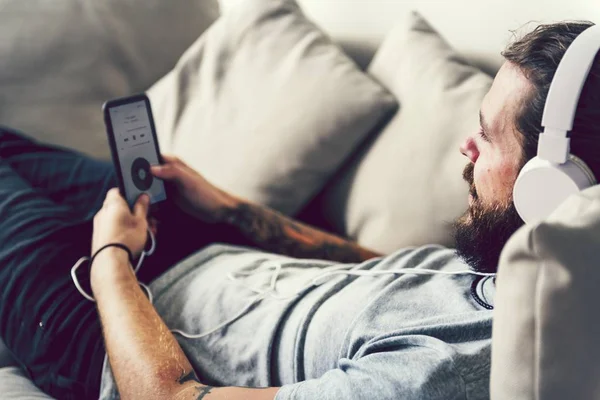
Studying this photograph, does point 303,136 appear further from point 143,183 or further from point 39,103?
point 39,103

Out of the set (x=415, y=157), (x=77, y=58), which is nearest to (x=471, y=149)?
(x=415, y=157)

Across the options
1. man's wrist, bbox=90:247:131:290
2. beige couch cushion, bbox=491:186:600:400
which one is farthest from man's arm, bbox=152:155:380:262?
beige couch cushion, bbox=491:186:600:400

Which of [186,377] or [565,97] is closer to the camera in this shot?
[565,97]

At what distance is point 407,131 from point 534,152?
476mm

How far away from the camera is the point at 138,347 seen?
0.85 m

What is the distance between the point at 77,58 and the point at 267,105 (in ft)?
1.59

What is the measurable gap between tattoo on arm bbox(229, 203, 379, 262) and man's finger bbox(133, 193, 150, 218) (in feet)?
0.55

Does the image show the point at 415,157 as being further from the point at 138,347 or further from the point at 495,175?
the point at 138,347

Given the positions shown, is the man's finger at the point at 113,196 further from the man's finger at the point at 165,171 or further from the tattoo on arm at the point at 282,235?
the tattoo on arm at the point at 282,235

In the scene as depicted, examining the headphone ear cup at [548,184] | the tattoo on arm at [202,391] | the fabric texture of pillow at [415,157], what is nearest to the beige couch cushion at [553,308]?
the headphone ear cup at [548,184]

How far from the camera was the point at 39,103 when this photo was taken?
5.04 feet

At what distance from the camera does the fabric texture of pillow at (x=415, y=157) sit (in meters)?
1.16

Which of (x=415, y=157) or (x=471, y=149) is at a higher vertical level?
(x=471, y=149)

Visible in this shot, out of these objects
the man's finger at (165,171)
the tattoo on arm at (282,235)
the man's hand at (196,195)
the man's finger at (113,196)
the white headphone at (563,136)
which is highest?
the white headphone at (563,136)
